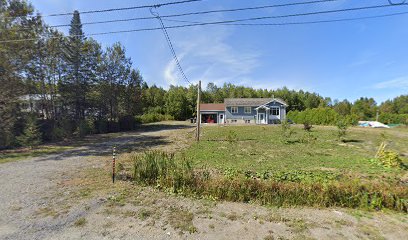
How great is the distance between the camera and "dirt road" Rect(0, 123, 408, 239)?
397cm

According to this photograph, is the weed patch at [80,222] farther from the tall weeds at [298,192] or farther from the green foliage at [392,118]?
the green foliage at [392,118]

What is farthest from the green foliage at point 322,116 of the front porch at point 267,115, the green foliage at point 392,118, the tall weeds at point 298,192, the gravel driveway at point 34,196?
the gravel driveway at point 34,196

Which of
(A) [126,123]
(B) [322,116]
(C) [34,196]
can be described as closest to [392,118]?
(B) [322,116]

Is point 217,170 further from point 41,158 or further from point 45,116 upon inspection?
point 45,116

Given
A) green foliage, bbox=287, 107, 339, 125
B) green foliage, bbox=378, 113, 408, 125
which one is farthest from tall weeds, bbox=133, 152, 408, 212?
green foliage, bbox=378, 113, 408, 125

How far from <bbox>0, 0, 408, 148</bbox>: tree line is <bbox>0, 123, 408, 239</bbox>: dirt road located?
6366 millimetres

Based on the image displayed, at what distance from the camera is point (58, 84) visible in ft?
75.8

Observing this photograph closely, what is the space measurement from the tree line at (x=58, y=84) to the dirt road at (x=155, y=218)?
6.37 meters

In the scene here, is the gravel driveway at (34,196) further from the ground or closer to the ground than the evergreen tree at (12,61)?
closer to the ground

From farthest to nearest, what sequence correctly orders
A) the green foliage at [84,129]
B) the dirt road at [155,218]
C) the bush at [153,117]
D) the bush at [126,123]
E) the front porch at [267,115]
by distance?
the bush at [153,117] < the front porch at [267,115] < the bush at [126,123] < the green foliage at [84,129] < the dirt road at [155,218]

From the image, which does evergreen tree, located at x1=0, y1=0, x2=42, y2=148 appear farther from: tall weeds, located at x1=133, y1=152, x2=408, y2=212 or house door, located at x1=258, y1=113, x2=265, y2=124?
house door, located at x1=258, y1=113, x2=265, y2=124

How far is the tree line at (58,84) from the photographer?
14805 mm

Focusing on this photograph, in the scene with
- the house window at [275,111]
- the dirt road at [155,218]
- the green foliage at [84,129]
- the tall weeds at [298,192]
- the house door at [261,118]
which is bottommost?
the dirt road at [155,218]

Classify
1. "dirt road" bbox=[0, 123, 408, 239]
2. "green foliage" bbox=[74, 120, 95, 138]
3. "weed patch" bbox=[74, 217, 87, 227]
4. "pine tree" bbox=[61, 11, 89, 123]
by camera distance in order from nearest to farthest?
1. "dirt road" bbox=[0, 123, 408, 239]
2. "weed patch" bbox=[74, 217, 87, 227]
3. "green foliage" bbox=[74, 120, 95, 138]
4. "pine tree" bbox=[61, 11, 89, 123]
